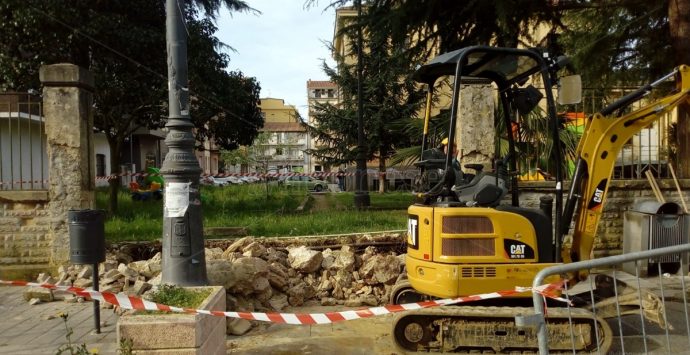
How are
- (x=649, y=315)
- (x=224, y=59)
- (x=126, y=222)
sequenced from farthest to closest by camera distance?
(x=224, y=59) → (x=126, y=222) → (x=649, y=315)

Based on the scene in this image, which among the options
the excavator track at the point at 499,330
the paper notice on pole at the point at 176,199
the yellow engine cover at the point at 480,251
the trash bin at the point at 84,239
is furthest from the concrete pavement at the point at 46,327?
the yellow engine cover at the point at 480,251

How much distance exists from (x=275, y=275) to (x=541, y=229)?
351cm

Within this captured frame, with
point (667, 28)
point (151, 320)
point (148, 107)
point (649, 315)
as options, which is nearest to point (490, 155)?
point (649, 315)

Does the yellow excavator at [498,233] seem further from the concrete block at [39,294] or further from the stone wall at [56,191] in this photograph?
the stone wall at [56,191]

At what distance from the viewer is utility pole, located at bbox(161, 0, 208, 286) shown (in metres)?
4.77

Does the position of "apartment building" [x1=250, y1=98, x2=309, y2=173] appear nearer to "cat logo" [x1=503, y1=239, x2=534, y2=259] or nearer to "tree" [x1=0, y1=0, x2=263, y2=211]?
"tree" [x1=0, y1=0, x2=263, y2=211]

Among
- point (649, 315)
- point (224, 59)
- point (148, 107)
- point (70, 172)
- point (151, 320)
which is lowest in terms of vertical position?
point (649, 315)

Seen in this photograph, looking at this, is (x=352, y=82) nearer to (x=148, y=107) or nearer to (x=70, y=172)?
(x=148, y=107)

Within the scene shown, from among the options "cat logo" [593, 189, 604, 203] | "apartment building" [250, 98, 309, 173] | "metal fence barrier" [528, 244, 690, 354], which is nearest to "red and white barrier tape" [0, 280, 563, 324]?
"metal fence barrier" [528, 244, 690, 354]

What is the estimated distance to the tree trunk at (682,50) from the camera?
8.20m

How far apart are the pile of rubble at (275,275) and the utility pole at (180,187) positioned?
122cm

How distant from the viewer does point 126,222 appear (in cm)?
1012

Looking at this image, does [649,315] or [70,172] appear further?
[70,172]

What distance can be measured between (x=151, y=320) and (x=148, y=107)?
40.0 ft
